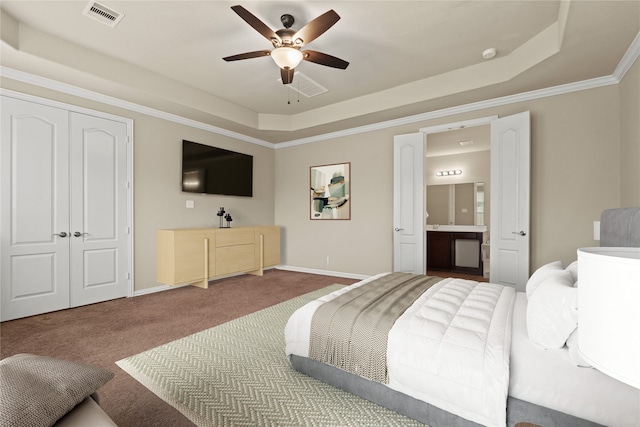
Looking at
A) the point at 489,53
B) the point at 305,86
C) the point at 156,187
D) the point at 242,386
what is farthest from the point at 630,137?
the point at 156,187

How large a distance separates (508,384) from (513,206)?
9.38 ft

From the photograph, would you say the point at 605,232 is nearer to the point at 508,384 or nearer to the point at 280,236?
the point at 508,384

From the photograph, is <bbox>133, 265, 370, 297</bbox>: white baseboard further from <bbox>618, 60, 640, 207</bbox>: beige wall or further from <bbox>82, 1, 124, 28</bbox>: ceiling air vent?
<bbox>618, 60, 640, 207</bbox>: beige wall

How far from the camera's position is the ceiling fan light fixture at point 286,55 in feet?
8.42

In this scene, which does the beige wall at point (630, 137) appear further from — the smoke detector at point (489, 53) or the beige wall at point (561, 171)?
the smoke detector at point (489, 53)

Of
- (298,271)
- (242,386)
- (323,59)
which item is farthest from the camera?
(298,271)

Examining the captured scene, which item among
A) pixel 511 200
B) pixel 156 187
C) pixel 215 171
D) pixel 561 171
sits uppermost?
pixel 215 171

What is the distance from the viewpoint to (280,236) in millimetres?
5996

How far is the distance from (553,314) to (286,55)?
258 cm

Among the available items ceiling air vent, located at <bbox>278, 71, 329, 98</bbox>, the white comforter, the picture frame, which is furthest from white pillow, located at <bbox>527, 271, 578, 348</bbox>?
the picture frame

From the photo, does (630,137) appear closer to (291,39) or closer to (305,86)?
(291,39)

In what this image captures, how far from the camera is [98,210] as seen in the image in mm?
3691

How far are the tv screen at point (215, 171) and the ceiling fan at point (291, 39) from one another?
233 cm

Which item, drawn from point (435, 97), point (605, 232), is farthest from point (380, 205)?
point (605, 232)
